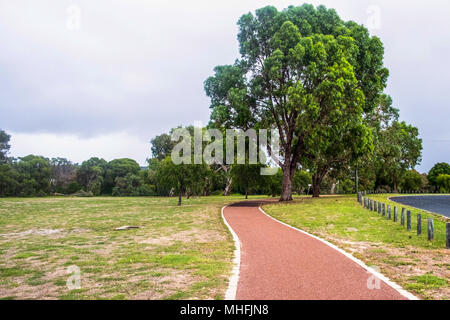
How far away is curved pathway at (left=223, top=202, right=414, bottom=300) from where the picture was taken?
20.0ft

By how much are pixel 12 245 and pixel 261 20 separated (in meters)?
28.3

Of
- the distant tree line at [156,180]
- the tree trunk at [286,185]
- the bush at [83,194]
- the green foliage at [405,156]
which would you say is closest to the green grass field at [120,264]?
the tree trunk at [286,185]

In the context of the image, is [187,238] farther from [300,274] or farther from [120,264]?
[300,274]

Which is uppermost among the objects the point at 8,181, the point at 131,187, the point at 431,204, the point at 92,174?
the point at 92,174

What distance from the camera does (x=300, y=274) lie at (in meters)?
7.46

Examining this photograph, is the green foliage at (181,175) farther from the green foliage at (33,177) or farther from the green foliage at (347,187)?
the green foliage at (347,187)

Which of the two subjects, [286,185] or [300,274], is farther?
[286,185]

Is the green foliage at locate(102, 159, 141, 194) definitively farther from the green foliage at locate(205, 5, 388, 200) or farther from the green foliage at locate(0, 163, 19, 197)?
the green foliage at locate(205, 5, 388, 200)

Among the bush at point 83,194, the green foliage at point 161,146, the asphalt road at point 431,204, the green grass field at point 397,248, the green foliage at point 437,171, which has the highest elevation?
the green foliage at point 161,146

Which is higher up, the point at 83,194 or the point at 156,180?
the point at 156,180

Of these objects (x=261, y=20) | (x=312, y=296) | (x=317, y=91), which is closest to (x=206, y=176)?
(x=317, y=91)

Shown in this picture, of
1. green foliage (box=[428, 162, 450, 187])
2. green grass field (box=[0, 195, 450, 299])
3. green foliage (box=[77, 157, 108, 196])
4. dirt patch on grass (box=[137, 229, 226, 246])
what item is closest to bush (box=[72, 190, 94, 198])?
green foliage (box=[77, 157, 108, 196])

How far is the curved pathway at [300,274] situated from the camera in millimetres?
6094

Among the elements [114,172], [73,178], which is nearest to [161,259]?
[114,172]
